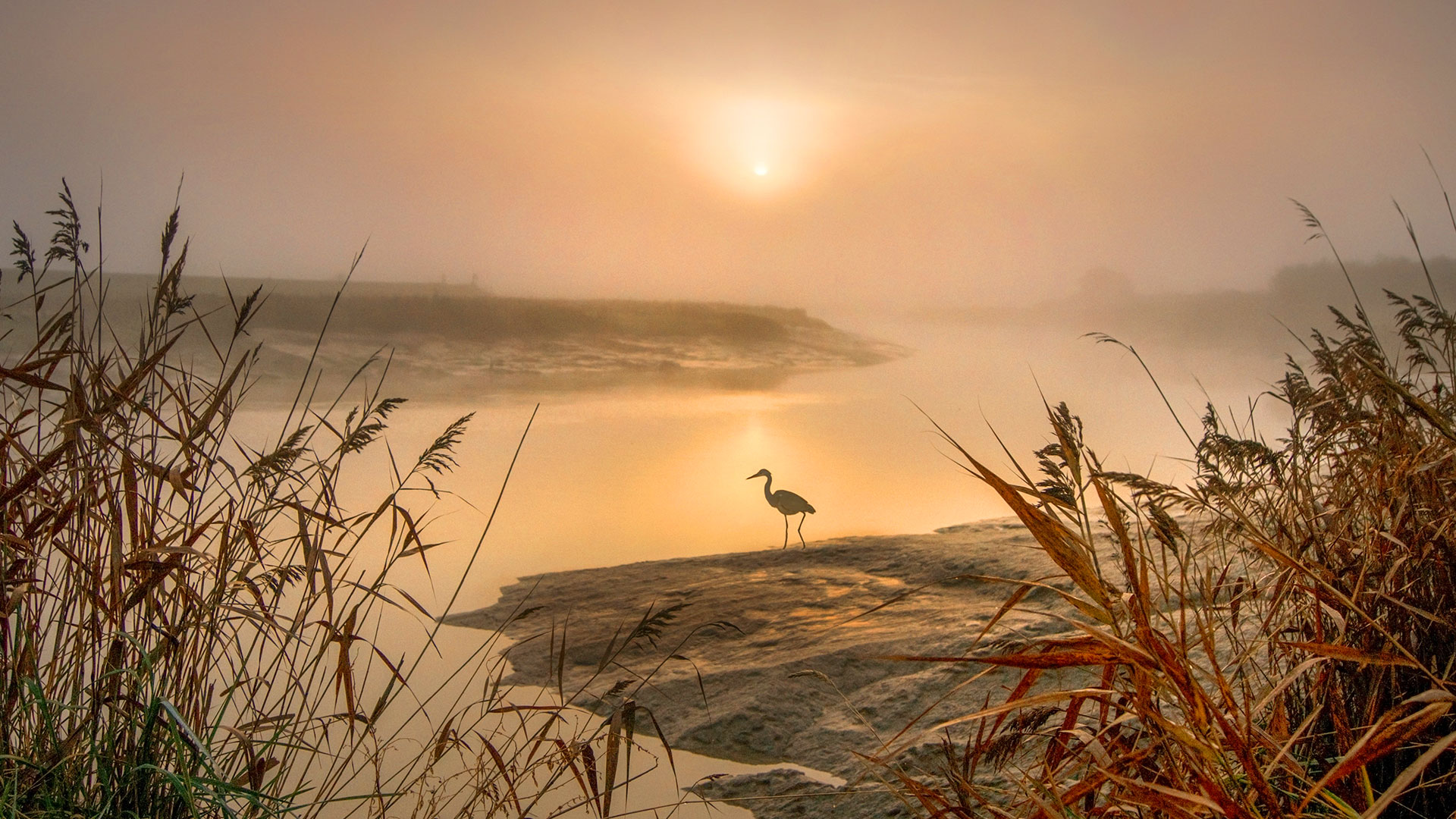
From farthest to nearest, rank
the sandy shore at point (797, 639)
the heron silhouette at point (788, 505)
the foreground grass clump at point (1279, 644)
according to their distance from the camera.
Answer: the heron silhouette at point (788, 505)
the sandy shore at point (797, 639)
the foreground grass clump at point (1279, 644)

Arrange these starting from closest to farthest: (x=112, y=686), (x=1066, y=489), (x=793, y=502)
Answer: (x=1066, y=489)
(x=112, y=686)
(x=793, y=502)

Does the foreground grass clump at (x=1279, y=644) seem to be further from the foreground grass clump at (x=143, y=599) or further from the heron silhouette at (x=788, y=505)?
the heron silhouette at (x=788, y=505)

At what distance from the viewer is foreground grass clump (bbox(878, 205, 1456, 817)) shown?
90 cm

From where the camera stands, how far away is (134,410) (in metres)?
1.44

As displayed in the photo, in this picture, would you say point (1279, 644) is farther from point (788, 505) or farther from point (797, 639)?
point (788, 505)

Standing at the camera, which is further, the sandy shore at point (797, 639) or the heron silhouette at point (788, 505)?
the heron silhouette at point (788, 505)

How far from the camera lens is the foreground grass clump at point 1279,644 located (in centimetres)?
90

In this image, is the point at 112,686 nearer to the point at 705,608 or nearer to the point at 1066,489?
the point at 1066,489

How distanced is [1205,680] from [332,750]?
6.19ft

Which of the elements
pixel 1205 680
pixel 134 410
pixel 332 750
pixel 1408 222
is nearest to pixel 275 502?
pixel 134 410

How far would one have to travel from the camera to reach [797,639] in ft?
9.70

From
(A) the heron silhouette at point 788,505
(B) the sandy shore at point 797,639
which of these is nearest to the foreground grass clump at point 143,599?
(B) the sandy shore at point 797,639

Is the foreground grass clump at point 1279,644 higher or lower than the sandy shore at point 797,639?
higher

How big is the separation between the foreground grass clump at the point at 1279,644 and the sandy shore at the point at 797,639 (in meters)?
0.32
